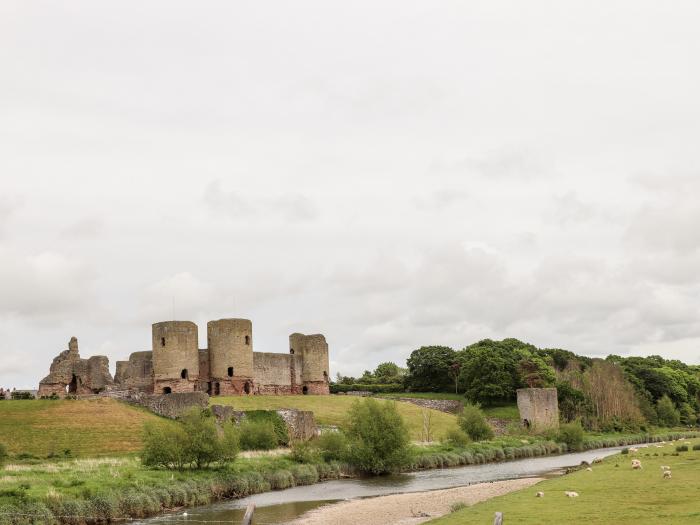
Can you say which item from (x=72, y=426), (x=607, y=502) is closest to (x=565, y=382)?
(x=72, y=426)

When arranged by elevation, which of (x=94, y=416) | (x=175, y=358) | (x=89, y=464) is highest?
(x=175, y=358)

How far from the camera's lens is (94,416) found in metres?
44.0

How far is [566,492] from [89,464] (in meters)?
19.0

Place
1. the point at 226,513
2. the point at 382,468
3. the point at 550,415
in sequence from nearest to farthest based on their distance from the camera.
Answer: the point at 226,513 → the point at 382,468 → the point at 550,415

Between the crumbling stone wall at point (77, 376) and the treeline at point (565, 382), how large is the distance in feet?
112

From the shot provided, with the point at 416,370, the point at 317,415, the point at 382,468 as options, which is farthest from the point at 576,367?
the point at 382,468

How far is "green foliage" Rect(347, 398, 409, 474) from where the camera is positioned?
125 ft

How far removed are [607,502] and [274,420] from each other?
95.6 ft

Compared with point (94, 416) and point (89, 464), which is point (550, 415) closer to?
point (94, 416)

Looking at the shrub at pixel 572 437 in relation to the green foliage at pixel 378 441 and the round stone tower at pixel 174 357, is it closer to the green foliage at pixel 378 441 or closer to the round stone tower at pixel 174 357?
the green foliage at pixel 378 441

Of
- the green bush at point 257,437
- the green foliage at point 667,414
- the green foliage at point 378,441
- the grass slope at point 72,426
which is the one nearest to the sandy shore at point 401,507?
the green foliage at point 378,441

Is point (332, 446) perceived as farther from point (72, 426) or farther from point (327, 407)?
point (327, 407)

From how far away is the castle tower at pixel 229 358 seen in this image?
58.7 metres

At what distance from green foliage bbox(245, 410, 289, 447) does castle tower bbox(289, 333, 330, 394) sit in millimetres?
18671
